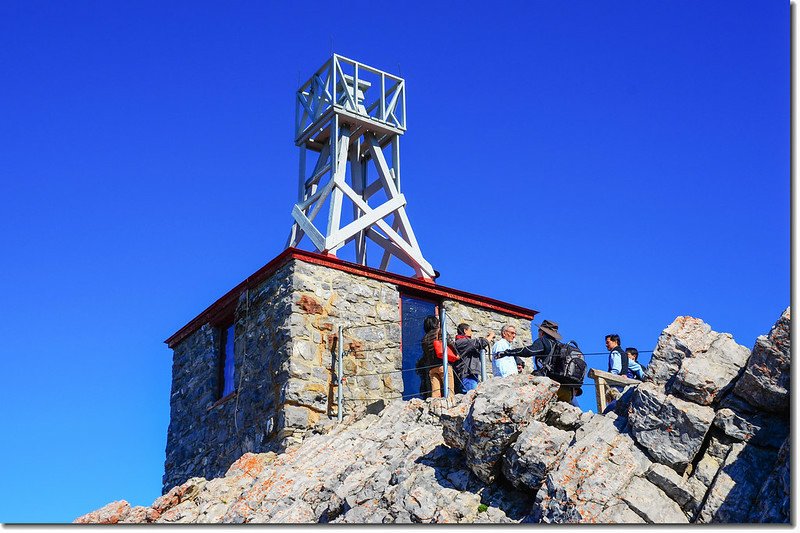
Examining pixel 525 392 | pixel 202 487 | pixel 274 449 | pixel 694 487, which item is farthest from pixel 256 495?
pixel 694 487

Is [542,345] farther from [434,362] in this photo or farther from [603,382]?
[434,362]

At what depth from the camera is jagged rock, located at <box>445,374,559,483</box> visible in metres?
11.6

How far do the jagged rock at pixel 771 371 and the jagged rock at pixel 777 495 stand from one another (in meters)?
0.84

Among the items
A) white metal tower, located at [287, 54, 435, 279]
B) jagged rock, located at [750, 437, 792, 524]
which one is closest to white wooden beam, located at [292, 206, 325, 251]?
white metal tower, located at [287, 54, 435, 279]

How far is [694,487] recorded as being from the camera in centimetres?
1077

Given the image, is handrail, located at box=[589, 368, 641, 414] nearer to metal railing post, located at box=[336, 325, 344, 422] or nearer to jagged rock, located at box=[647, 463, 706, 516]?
jagged rock, located at box=[647, 463, 706, 516]

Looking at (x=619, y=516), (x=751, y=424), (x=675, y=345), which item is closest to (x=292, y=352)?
(x=675, y=345)

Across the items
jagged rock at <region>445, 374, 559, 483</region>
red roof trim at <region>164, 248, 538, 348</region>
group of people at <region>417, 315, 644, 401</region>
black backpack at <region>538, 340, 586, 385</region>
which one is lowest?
jagged rock at <region>445, 374, 559, 483</region>

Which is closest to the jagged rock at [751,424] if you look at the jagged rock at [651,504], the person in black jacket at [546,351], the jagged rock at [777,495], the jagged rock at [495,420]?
the jagged rock at [777,495]

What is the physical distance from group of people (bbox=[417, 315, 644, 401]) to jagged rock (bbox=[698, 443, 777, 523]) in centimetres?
379

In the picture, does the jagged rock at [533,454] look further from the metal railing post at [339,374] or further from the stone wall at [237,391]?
the stone wall at [237,391]

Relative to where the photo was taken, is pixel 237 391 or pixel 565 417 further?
pixel 237 391

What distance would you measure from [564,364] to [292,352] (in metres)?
4.57

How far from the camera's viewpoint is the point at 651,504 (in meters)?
10.6
